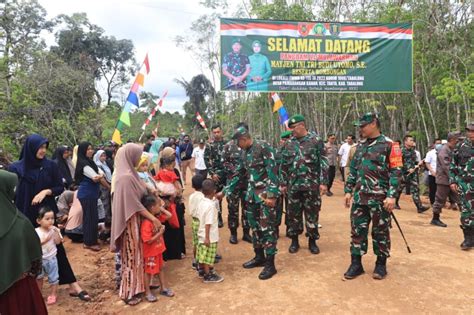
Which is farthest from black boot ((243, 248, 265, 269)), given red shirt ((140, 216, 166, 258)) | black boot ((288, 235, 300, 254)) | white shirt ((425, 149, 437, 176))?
white shirt ((425, 149, 437, 176))

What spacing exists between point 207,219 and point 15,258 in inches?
72.5

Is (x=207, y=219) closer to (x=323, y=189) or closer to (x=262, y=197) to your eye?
(x=262, y=197)

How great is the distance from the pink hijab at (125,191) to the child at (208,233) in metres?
0.68

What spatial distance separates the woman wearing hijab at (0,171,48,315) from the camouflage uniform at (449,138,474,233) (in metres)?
4.97

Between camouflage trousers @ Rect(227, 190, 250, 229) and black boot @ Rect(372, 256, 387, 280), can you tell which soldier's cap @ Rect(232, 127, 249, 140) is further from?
black boot @ Rect(372, 256, 387, 280)

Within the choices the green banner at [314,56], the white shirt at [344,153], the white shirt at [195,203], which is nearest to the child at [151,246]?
the white shirt at [195,203]

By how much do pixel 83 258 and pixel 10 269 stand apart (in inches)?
107

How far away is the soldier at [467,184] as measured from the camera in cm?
456

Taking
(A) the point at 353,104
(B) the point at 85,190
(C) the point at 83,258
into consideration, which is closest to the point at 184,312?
(C) the point at 83,258

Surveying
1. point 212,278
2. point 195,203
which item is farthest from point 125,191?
point 212,278

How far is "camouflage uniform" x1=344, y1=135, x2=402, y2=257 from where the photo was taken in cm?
345

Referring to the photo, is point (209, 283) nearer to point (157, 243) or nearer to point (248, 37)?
point (157, 243)

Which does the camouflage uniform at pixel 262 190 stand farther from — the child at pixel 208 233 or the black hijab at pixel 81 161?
the black hijab at pixel 81 161

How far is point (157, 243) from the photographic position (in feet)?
11.1
